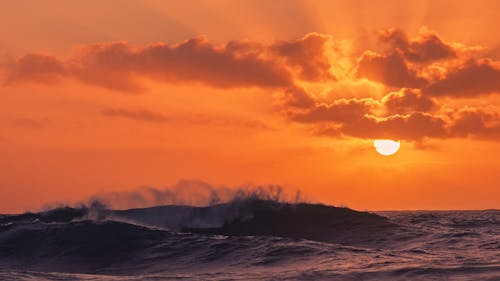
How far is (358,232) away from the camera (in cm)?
2991

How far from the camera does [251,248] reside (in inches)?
846

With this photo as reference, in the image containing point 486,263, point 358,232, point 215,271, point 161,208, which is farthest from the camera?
point 161,208

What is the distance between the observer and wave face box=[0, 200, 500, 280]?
1666 cm

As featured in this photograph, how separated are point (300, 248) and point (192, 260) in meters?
3.51

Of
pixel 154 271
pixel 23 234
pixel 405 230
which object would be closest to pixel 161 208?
pixel 23 234

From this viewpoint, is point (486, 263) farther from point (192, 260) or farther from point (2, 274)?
point (2, 274)

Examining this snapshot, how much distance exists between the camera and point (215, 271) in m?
18.6

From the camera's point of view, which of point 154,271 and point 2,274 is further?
point 154,271

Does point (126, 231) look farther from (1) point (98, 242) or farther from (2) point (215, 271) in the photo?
(2) point (215, 271)

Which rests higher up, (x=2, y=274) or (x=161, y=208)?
(x=161, y=208)

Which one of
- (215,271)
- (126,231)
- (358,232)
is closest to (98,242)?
(126,231)

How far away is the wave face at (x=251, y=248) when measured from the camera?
1666 centimetres

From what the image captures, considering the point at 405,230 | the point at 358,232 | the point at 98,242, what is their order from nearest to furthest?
the point at 98,242 < the point at 405,230 < the point at 358,232

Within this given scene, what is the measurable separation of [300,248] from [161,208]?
21616 mm
